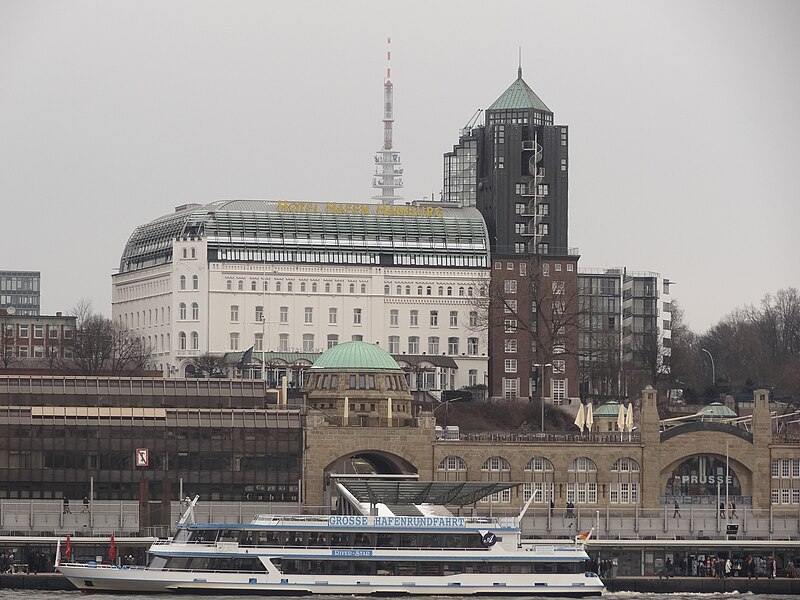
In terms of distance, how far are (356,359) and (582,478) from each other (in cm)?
2028

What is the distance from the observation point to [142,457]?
16075cm

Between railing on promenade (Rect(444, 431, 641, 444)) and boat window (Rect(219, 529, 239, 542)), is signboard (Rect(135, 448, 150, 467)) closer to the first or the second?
railing on promenade (Rect(444, 431, 641, 444))

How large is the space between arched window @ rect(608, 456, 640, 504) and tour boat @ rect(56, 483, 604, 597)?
89.7 feet

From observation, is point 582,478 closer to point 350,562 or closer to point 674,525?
point 674,525

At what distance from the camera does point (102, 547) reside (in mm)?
144375

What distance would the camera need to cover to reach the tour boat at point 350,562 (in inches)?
5399

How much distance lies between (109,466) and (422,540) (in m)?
30.8

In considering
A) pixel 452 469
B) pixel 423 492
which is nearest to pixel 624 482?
pixel 452 469

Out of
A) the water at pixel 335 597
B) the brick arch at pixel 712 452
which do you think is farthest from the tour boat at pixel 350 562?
the brick arch at pixel 712 452

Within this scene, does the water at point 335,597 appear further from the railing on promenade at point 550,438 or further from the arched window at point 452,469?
the railing on promenade at point 550,438

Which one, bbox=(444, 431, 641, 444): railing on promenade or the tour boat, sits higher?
bbox=(444, 431, 641, 444): railing on promenade

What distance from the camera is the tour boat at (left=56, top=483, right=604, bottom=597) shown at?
137 meters

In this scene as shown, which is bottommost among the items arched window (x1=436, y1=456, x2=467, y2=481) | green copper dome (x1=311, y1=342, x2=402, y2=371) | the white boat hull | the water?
the water

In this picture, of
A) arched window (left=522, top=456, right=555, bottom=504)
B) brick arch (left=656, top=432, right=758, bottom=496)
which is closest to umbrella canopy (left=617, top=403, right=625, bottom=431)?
brick arch (left=656, top=432, right=758, bottom=496)
